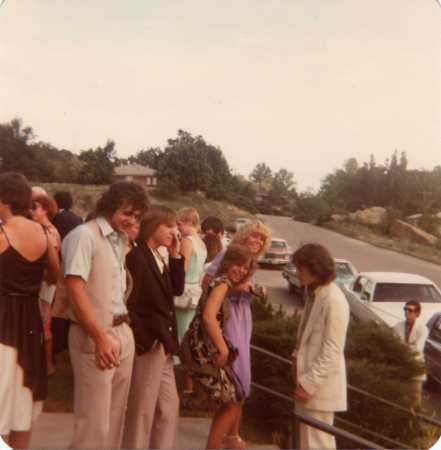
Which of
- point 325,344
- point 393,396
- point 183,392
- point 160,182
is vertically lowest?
point 183,392

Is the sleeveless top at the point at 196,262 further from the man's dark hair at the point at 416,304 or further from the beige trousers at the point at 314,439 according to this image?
the man's dark hair at the point at 416,304

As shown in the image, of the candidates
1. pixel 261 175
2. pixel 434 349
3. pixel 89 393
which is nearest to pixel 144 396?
pixel 89 393

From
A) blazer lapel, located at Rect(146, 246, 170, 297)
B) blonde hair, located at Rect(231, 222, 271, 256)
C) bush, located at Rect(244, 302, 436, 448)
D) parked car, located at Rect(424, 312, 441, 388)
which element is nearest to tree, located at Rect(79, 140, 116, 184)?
blonde hair, located at Rect(231, 222, 271, 256)

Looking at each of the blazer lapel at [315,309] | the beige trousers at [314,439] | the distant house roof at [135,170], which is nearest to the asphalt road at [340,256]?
the distant house roof at [135,170]

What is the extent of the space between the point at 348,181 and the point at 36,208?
208 cm

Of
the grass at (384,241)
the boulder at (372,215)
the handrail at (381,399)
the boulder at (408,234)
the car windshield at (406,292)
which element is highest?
the boulder at (372,215)

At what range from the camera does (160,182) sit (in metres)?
4.04

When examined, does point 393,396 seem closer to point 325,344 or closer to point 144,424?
point 325,344

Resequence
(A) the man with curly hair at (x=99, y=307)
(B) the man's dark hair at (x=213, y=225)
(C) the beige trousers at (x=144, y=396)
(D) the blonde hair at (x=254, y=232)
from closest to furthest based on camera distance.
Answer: (A) the man with curly hair at (x=99, y=307), (C) the beige trousers at (x=144, y=396), (D) the blonde hair at (x=254, y=232), (B) the man's dark hair at (x=213, y=225)

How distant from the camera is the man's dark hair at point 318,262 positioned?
291 cm

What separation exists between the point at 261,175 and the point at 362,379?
1.51 metres

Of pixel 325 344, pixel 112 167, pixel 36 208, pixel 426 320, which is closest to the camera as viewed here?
pixel 325 344

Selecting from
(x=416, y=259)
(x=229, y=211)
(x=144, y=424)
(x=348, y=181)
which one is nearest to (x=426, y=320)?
(x=416, y=259)

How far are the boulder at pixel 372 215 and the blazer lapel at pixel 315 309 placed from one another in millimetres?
1537
